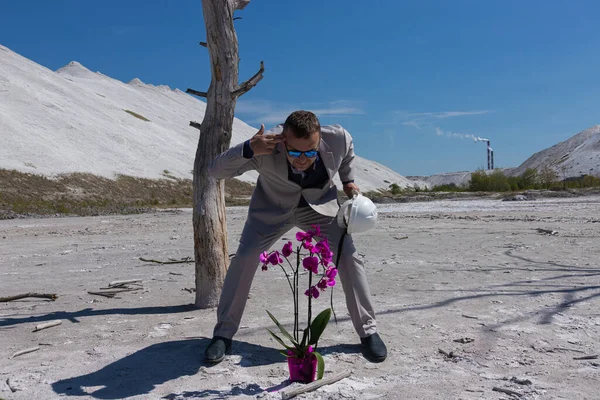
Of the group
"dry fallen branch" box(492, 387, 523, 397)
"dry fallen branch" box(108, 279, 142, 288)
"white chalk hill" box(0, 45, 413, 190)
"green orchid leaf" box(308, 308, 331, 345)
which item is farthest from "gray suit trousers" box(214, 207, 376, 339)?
"white chalk hill" box(0, 45, 413, 190)

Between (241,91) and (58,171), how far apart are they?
99.0 feet

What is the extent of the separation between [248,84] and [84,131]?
→ 42327mm

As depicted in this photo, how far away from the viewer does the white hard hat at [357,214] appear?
365 centimetres

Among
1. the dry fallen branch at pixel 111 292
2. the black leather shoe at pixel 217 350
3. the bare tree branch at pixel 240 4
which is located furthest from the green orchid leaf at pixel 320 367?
the bare tree branch at pixel 240 4

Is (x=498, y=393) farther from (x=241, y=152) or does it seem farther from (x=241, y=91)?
(x=241, y=91)

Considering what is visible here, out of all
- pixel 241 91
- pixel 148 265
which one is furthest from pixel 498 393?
pixel 148 265

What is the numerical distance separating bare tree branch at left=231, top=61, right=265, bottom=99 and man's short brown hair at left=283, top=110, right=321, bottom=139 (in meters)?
1.96

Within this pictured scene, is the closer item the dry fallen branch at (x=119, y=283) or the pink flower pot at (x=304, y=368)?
the pink flower pot at (x=304, y=368)

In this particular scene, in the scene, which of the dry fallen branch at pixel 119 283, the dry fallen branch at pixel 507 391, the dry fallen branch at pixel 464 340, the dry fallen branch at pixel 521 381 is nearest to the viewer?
the dry fallen branch at pixel 507 391

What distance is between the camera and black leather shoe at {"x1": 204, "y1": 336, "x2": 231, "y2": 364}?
370 cm

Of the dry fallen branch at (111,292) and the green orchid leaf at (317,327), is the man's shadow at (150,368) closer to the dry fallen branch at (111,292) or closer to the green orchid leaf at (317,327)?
the green orchid leaf at (317,327)

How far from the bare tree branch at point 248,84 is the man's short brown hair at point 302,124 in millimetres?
1957

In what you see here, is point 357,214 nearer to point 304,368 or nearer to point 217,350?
point 304,368

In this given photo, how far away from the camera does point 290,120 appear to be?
11.1 feet
